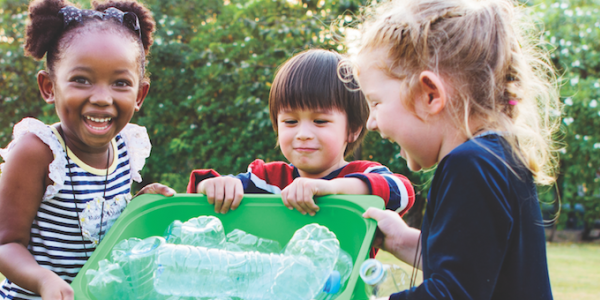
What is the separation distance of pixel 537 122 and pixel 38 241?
60.1 inches

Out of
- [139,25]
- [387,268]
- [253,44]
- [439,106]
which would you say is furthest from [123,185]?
[253,44]

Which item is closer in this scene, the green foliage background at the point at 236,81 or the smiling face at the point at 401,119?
the smiling face at the point at 401,119

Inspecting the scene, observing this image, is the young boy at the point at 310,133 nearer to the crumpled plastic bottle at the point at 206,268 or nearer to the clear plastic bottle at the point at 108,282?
the crumpled plastic bottle at the point at 206,268

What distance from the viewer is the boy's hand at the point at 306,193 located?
1.46m

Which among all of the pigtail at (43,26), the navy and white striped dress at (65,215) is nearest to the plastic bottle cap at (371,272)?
the navy and white striped dress at (65,215)

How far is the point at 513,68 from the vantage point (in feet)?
3.86

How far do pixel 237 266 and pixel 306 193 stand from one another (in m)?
0.31

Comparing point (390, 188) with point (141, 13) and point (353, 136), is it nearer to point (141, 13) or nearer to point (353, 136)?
point (353, 136)

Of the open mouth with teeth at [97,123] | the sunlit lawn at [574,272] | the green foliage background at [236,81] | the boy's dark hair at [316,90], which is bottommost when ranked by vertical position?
the sunlit lawn at [574,272]

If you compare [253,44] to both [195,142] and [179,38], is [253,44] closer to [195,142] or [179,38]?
[195,142]

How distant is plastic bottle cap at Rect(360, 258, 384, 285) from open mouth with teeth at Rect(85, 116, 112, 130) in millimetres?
992

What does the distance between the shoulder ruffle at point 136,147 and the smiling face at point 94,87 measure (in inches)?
8.3

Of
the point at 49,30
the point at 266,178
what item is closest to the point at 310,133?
the point at 266,178

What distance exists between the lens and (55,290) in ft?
4.05
